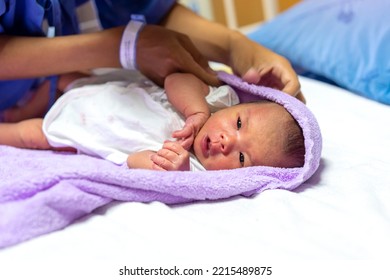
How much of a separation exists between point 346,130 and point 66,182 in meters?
0.60

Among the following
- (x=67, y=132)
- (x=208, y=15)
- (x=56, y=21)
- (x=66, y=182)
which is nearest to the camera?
(x=66, y=182)

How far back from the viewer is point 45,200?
66 cm

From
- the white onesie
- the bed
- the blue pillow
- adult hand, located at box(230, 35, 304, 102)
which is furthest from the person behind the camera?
the blue pillow

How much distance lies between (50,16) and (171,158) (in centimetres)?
45

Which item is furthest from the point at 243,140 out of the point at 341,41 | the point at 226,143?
the point at 341,41

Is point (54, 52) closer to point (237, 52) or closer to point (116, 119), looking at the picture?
point (116, 119)

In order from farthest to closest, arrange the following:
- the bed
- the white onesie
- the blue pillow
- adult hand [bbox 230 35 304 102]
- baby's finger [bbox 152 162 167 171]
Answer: the blue pillow → adult hand [bbox 230 35 304 102] → the white onesie → baby's finger [bbox 152 162 167 171] → the bed

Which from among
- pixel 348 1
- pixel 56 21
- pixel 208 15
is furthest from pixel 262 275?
pixel 208 15

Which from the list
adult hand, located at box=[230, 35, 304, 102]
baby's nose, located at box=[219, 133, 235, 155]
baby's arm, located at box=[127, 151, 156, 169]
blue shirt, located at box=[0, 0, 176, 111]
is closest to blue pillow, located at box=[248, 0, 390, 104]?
adult hand, located at box=[230, 35, 304, 102]

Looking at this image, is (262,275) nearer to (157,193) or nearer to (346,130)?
(157,193)

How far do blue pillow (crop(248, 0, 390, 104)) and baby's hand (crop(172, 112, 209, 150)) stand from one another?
51cm

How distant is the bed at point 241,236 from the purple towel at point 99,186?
0.02 metres

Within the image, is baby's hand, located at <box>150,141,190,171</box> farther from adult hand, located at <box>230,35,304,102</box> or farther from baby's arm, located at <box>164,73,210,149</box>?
adult hand, located at <box>230,35,304,102</box>

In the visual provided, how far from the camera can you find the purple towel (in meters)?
0.66
